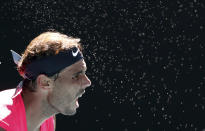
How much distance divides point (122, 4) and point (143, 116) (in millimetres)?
596

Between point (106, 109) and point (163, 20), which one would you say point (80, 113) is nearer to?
point (106, 109)

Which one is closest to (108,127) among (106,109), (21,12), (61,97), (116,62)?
(106,109)

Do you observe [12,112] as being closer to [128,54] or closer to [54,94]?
[54,94]

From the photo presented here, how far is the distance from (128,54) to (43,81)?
0.99 metres

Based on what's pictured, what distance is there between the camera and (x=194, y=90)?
2.47m

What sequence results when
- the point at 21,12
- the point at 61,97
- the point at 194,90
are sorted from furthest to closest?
the point at 194,90 < the point at 21,12 < the point at 61,97

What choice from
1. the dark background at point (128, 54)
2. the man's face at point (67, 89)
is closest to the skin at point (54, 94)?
the man's face at point (67, 89)

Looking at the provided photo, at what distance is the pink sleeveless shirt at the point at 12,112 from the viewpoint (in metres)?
1.36

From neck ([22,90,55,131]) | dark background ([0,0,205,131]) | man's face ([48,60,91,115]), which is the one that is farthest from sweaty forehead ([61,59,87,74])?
dark background ([0,0,205,131])

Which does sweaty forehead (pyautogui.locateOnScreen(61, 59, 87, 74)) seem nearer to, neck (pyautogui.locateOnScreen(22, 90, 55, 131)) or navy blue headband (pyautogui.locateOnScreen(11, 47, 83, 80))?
navy blue headband (pyautogui.locateOnScreen(11, 47, 83, 80))

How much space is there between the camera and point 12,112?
1403 mm

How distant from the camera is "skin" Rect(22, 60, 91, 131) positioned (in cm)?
148

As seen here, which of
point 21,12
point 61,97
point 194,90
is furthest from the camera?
point 194,90

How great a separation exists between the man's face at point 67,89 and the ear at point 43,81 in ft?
0.08
